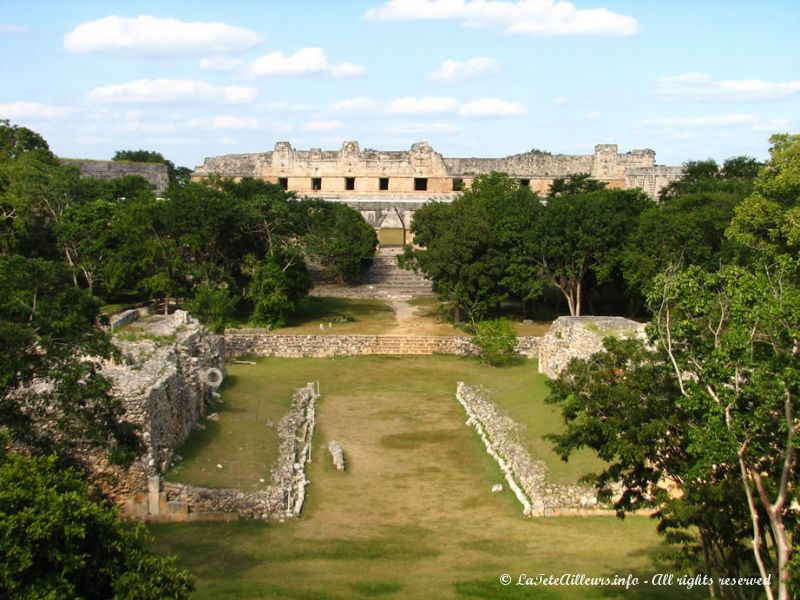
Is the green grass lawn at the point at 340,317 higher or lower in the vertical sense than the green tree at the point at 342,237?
lower

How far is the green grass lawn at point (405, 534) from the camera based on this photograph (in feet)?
39.3

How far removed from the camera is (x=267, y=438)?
18.9 meters

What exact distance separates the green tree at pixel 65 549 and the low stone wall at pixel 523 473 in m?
8.00

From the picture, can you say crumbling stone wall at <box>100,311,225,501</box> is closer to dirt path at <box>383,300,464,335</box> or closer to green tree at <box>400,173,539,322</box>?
dirt path at <box>383,300,464,335</box>

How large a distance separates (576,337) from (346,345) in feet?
29.6

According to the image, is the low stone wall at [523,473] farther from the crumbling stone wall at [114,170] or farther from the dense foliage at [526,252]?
the crumbling stone wall at [114,170]

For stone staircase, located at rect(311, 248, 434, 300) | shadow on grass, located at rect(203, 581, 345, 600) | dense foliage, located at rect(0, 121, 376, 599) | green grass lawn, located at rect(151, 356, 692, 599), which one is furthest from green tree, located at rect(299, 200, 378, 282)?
shadow on grass, located at rect(203, 581, 345, 600)

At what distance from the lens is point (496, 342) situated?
26688mm

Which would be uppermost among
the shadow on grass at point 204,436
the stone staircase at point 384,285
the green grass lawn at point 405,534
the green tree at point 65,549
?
the green tree at point 65,549

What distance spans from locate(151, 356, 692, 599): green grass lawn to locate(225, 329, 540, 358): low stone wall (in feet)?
21.0

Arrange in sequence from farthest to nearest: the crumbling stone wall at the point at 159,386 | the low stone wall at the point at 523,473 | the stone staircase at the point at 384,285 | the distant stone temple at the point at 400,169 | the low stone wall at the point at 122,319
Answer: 1. the distant stone temple at the point at 400,169
2. the stone staircase at the point at 384,285
3. the low stone wall at the point at 122,319
4. the low stone wall at the point at 523,473
5. the crumbling stone wall at the point at 159,386

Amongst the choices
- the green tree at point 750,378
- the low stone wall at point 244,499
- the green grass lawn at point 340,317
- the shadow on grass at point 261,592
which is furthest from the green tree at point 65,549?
the green grass lawn at point 340,317

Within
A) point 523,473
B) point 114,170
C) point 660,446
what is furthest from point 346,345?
point 114,170

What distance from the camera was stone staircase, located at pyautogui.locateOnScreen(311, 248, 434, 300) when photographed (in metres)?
38.3
